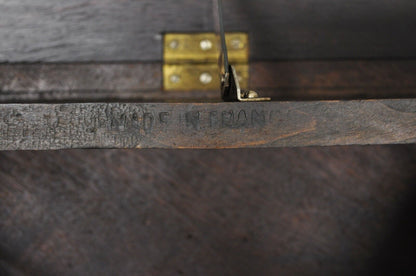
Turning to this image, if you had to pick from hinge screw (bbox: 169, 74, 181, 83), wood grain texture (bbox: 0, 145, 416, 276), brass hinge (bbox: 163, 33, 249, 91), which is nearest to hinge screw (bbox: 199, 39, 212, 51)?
brass hinge (bbox: 163, 33, 249, 91)

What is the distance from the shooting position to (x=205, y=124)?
590 mm

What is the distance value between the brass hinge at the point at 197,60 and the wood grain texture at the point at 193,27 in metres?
0.03

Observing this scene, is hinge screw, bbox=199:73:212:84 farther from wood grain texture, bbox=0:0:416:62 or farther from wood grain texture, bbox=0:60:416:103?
wood grain texture, bbox=0:0:416:62

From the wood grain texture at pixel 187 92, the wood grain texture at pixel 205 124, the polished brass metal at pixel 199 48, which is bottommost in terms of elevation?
the wood grain texture at pixel 205 124

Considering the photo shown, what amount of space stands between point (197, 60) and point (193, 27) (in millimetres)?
107

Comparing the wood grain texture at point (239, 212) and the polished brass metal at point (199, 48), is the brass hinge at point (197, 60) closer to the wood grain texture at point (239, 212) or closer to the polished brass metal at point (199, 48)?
the polished brass metal at point (199, 48)

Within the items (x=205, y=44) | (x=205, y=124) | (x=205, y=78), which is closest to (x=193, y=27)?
(x=205, y=44)

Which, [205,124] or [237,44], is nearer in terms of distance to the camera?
[205,124]

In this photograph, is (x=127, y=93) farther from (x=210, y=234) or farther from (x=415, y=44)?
(x=415, y=44)

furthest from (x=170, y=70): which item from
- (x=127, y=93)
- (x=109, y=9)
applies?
(x=109, y=9)

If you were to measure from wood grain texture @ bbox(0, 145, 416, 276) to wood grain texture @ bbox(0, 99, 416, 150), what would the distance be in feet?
1.17

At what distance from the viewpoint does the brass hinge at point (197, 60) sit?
0.87 m

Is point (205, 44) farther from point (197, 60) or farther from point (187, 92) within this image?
point (187, 92)

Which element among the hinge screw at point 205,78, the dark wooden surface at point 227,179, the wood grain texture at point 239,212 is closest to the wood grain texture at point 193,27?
the dark wooden surface at point 227,179
